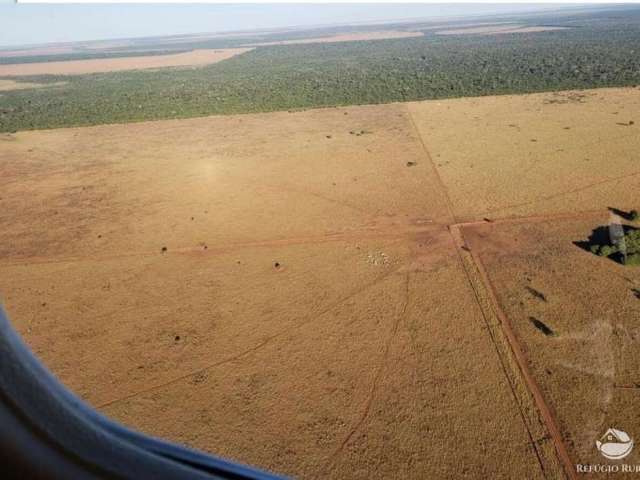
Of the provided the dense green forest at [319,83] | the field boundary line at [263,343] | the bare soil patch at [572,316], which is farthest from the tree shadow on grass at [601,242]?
the dense green forest at [319,83]

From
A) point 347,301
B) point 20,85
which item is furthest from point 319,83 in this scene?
point 20,85

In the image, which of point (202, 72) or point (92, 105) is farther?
point (202, 72)

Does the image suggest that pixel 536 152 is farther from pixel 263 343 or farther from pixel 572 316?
pixel 263 343

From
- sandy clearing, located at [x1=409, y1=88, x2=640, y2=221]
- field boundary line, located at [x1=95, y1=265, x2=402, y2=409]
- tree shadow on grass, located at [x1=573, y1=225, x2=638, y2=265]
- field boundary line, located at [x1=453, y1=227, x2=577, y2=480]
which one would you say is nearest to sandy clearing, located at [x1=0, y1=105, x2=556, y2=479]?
field boundary line, located at [x1=95, y1=265, x2=402, y2=409]

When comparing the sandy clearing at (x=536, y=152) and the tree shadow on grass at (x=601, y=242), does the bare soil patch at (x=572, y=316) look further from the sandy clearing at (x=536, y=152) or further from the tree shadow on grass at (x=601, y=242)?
the sandy clearing at (x=536, y=152)

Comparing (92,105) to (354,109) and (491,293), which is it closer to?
(354,109)

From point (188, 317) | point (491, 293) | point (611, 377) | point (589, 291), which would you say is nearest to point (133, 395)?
point (188, 317)
